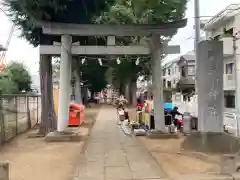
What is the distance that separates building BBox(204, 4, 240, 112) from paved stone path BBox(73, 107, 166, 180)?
17.9 meters

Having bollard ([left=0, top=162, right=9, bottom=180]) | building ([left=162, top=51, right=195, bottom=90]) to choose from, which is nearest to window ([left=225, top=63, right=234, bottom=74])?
building ([left=162, top=51, right=195, bottom=90])

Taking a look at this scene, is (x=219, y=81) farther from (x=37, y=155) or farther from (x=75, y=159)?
(x=37, y=155)

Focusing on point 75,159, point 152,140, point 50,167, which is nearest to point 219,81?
point 152,140

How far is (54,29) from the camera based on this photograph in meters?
13.2

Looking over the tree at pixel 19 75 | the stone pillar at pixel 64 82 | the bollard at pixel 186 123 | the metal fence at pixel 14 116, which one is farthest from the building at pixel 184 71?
the stone pillar at pixel 64 82

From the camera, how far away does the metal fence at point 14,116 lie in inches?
488

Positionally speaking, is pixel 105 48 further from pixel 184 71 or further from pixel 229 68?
pixel 184 71

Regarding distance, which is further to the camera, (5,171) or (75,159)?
(75,159)

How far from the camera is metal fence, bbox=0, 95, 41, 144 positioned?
40.7ft

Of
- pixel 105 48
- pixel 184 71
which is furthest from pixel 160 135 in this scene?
pixel 184 71

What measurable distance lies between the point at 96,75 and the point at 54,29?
1408 inches

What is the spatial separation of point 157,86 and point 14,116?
6.03 meters

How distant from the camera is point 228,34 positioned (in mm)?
28500

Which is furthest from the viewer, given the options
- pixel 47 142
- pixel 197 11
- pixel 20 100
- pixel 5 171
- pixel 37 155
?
pixel 197 11
